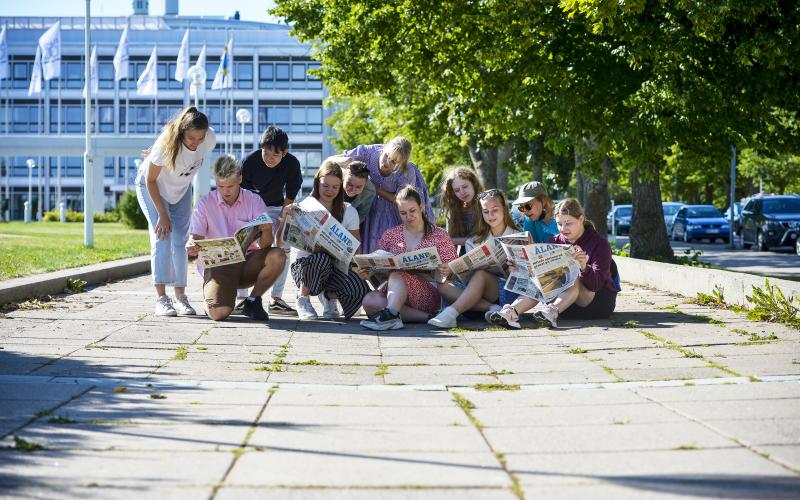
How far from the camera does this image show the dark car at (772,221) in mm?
28938

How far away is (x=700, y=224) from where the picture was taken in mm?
39125

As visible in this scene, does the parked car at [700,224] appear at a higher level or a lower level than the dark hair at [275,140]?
lower

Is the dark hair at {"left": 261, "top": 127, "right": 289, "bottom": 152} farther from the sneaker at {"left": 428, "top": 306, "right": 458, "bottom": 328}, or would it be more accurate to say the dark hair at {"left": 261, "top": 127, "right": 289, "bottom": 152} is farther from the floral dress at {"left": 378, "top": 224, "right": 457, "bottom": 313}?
the sneaker at {"left": 428, "top": 306, "right": 458, "bottom": 328}

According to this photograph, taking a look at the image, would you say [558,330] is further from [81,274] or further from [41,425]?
[81,274]

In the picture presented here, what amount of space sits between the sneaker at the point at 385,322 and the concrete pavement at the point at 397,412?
0.21 m

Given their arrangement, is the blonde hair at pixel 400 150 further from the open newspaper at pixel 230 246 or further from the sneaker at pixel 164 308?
the sneaker at pixel 164 308

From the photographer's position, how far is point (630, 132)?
55.1 feet

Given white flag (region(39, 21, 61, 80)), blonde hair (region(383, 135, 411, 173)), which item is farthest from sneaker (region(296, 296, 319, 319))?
white flag (region(39, 21, 61, 80))

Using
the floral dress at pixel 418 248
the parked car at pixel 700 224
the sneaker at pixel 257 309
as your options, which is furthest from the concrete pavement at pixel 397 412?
the parked car at pixel 700 224

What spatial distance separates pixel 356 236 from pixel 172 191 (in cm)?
173

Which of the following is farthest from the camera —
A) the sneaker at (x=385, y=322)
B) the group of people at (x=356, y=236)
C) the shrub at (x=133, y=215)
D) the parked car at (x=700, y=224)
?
the shrub at (x=133, y=215)

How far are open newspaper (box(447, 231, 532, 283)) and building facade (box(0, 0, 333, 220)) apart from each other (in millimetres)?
71176

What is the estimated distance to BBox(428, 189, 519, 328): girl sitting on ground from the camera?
862cm

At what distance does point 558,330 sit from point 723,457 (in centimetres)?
432
